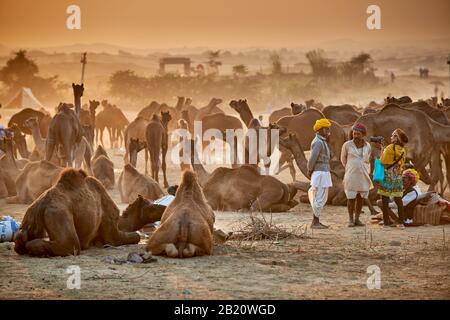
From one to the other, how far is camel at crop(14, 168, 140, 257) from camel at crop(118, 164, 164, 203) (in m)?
4.76

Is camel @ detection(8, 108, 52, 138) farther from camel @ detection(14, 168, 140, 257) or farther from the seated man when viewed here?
camel @ detection(14, 168, 140, 257)

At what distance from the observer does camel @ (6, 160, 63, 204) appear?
661 inches

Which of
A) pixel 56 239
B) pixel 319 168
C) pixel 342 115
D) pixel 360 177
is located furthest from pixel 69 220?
pixel 342 115

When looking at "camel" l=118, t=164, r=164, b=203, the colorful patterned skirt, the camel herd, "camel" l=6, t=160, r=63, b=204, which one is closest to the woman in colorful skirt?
the colorful patterned skirt

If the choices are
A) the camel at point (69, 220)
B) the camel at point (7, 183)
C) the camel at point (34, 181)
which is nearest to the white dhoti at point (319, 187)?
the camel at point (69, 220)

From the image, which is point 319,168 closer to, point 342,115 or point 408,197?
point 408,197

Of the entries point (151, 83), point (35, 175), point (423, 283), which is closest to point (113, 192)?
point (35, 175)

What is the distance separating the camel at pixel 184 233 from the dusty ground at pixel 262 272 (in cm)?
13

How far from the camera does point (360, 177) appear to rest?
1362 cm

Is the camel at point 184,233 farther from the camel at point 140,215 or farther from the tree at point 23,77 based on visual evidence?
the tree at point 23,77

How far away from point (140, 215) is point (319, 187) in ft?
8.66

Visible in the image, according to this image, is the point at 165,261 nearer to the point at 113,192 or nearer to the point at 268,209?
the point at 268,209

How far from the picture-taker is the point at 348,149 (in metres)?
13.8
